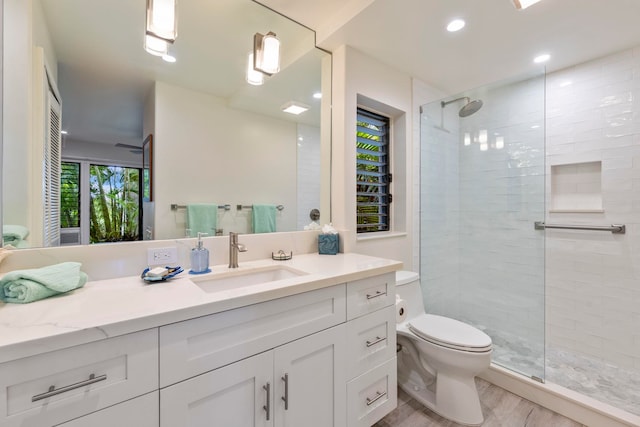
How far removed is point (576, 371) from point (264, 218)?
2.46 m

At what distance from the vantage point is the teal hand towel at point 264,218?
64.4 inches

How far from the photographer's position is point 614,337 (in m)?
2.04

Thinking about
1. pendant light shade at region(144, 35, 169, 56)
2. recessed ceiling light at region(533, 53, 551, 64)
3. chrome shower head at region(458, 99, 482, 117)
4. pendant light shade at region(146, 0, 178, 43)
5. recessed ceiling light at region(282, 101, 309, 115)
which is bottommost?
recessed ceiling light at region(282, 101, 309, 115)

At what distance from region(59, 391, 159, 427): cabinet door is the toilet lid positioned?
1.44 m


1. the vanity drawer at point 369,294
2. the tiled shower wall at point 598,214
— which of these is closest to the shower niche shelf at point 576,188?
the tiled shower wall at point 598,214

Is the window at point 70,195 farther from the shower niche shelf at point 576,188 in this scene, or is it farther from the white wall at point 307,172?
the shower niche shelf at point 576,188

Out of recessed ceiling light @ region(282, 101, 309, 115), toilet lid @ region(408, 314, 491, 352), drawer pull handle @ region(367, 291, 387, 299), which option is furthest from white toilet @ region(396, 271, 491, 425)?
recessed ceiling light @ region(282, 101, 309, 115)

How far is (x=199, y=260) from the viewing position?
129cm

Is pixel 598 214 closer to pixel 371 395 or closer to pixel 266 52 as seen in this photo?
pixel 371 395

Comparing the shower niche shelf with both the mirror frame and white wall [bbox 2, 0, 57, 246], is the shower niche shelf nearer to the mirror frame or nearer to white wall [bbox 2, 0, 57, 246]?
the mirror frame

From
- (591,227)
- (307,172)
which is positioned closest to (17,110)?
(307,172)

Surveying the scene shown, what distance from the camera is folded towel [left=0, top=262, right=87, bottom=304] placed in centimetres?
84

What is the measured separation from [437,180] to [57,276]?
104 inches

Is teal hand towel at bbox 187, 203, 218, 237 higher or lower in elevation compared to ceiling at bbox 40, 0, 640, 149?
lower
